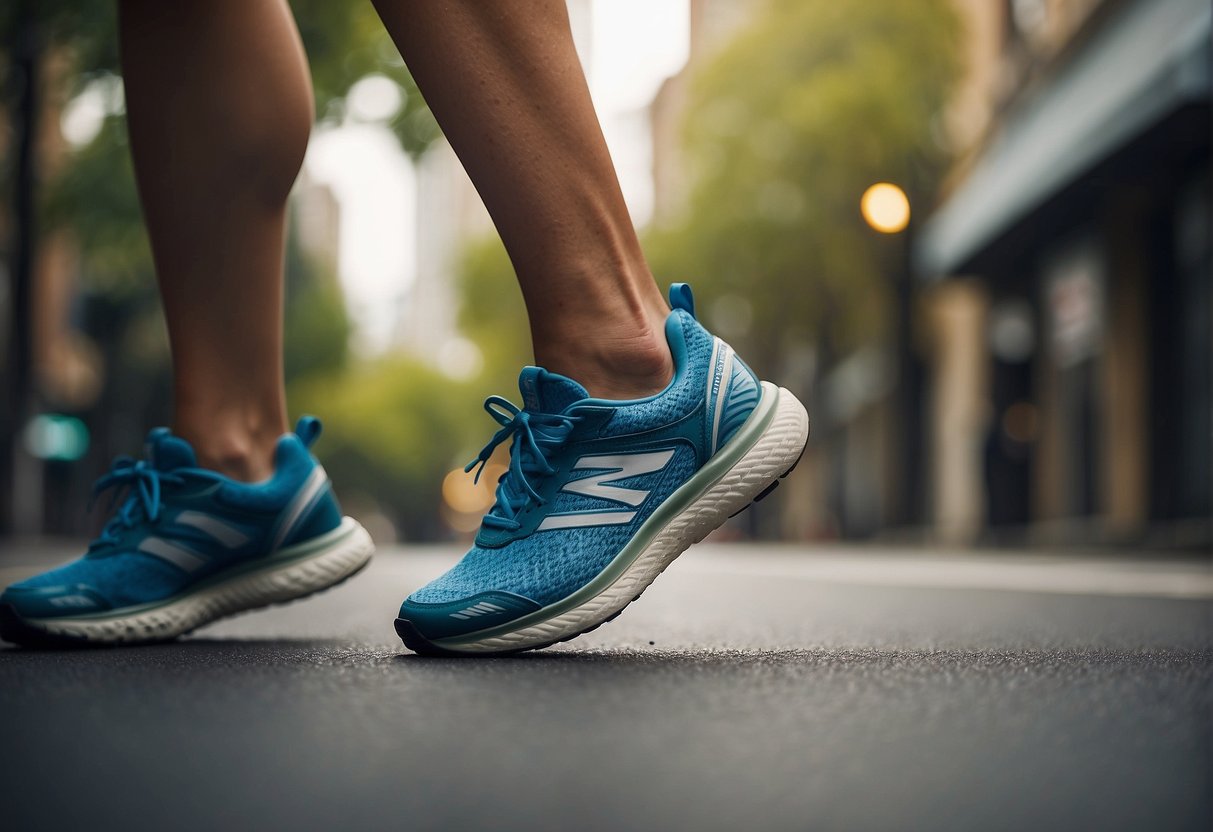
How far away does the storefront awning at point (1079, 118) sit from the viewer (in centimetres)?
915

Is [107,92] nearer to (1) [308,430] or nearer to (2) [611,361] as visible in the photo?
(1) [308,430]

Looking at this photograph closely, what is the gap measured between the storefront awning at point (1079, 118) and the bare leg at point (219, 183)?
7768 millimetres

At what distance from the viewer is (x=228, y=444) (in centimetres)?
210

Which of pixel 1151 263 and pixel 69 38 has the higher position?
pixel 69 38

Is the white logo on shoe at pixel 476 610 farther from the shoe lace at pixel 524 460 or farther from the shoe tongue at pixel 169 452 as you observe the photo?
the shoe tongue at pixel 169 452

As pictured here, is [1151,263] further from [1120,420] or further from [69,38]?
[69,38]

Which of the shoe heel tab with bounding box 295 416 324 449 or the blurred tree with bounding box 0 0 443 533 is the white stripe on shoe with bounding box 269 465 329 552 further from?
the blurred tree with bounding box 0 0 443 533

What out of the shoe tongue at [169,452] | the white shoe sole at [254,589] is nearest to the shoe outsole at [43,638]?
the white shoe sole at [254,589]

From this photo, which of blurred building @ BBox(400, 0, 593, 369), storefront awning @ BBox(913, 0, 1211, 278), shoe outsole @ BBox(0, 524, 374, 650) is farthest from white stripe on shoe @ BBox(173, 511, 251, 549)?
blurred building @ BBox(400, 0, 593, 369)

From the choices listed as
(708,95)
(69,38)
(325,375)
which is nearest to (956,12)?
(708,95)

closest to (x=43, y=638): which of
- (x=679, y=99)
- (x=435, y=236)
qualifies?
(x=679, y=99)

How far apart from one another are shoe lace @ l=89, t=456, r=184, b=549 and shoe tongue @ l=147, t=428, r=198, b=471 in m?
0.01

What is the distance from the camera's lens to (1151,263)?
41.9 ft

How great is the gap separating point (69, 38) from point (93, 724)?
31.7 feet
